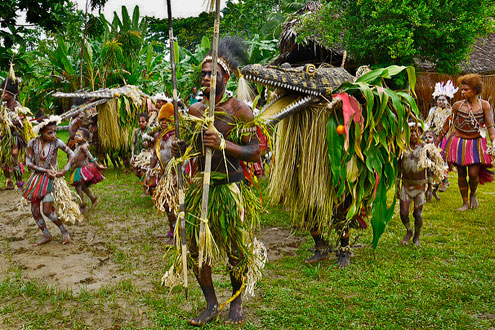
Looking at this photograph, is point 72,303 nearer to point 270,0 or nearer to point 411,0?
point 411,0

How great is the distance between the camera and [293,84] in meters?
3.97

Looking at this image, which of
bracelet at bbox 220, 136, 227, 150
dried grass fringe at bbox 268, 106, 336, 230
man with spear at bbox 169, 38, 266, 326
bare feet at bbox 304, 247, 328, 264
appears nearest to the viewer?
bracelet at bbox 220, 136, 227, 150

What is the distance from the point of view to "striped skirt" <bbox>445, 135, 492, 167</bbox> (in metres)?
6.32

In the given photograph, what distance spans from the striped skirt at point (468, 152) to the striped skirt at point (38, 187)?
5.55 meters

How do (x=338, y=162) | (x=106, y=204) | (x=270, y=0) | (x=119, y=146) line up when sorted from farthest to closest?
(x=270, y=0) < (x=119, y=146) < (x=106, y=204) < (x=338, y=162)

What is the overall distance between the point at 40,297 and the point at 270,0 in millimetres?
20673

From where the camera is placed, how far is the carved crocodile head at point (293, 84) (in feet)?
12.6

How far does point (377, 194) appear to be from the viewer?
4.07m

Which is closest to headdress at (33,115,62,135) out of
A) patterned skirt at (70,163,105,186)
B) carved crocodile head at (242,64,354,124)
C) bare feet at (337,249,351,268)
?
patterned skirt at (70,163,105,186)

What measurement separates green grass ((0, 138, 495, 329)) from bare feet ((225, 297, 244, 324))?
63 mm

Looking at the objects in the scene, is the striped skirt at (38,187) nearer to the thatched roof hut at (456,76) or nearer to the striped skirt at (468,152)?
the striped skirt at (468,152)

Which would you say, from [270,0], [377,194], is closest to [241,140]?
[377,194]

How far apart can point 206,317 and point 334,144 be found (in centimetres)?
184

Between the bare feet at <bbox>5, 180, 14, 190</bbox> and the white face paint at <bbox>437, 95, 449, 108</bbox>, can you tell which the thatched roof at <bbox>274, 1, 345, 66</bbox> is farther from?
the bare feet at <bbox>5, 180, 14, 190</bbox>
